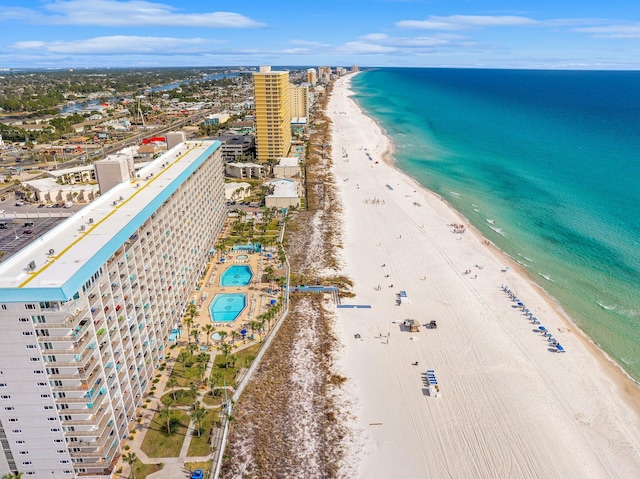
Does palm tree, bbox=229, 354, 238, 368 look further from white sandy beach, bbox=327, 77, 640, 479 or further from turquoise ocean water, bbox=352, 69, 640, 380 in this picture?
turquoise ocean water, bbox=352, 69, 640, 380

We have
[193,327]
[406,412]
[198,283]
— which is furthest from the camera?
[198,283]

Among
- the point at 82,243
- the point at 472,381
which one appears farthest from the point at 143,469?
the point at 472,381

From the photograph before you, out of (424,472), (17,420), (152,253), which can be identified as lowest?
(424,472)

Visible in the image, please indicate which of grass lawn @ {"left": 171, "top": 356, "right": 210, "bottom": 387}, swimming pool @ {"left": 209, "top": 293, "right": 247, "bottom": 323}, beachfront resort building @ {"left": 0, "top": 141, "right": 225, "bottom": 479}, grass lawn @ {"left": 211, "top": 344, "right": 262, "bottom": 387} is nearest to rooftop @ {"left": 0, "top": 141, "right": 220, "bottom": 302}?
beachfront resort building @ {"left": 0, "top": 141, "right": 225, "bottom": 479}

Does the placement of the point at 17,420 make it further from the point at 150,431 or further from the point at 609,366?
the point at 609,366

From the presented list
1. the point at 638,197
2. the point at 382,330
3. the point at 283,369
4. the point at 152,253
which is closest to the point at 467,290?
the point at 382,330

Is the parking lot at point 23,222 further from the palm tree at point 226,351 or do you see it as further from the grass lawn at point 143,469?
the grass lawn at point 143,469

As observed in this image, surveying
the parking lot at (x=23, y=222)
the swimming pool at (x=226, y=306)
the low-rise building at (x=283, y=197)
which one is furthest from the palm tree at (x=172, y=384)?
the low-rise building at (x=283, y=197)
